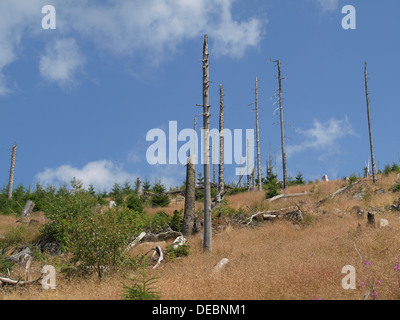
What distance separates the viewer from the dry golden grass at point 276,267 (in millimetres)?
8320

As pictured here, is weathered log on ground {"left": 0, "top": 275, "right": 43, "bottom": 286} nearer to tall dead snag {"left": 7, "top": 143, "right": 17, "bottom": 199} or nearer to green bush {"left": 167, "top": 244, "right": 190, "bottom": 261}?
green bush {"left": 167, "top": 244, "right": 190, "bottom": 261}

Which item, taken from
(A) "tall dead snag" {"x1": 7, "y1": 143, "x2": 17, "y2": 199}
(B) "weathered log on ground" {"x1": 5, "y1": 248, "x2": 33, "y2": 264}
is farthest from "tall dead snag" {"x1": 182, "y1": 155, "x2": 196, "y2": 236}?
(A) "tall dead snag" {"x1": 7, "y1": 143, "x2": 17, "y2": 199}

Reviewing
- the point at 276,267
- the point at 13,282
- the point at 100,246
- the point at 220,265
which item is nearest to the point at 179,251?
the point at 220,265

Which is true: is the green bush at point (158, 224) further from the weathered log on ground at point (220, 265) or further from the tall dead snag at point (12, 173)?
the tall dead snag at point (12, 173)

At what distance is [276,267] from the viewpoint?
406 inches

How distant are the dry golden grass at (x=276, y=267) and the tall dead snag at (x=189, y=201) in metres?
0.85

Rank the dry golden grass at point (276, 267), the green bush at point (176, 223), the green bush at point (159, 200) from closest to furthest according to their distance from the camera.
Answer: the dry golden grass at point (276, 267) < the green bush at point (176, 223) < the green bush at point (159, 200)

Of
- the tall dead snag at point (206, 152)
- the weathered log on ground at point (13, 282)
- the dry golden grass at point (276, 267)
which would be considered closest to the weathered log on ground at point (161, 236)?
the dry golden grass at point (276, 267)

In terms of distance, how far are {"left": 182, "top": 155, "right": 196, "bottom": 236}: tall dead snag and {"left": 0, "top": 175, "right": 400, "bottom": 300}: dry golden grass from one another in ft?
2.80

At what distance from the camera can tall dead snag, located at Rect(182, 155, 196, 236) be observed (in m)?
17.9

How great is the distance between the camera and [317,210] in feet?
64.7
